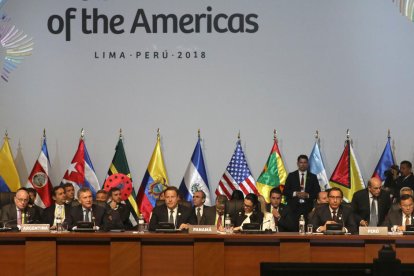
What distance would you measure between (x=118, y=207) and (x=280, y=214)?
6.71 feet

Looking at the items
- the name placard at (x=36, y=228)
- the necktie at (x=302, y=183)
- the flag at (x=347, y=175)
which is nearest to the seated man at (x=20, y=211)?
the name placard at (x=36, y=228)

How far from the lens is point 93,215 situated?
10.2 meters

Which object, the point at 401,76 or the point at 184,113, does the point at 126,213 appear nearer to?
the point at 184,113

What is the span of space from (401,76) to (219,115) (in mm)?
2629

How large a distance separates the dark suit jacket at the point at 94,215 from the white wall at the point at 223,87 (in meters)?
2.67

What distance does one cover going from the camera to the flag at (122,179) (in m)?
12.5

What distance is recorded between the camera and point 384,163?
41.0 ft

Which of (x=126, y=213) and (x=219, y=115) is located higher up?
(x=219, y=115)

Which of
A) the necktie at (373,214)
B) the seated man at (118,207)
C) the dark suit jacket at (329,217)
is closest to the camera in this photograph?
the dark suit jacket at (329,217)

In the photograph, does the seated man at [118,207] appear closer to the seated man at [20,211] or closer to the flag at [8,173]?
the seated man at [20,211]

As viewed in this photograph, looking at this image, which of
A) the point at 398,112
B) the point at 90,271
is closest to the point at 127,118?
the point at 398,112

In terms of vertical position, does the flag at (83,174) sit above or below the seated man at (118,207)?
above

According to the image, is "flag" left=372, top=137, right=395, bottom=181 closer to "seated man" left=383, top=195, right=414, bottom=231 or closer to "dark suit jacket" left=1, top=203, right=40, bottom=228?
"seated man" left=383, top=195, right=414, bottom=231

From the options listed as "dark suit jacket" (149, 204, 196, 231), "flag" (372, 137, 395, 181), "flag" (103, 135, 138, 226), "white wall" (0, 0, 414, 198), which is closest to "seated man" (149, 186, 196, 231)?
"dark suit jacket" (149, 204, 196, 231)
